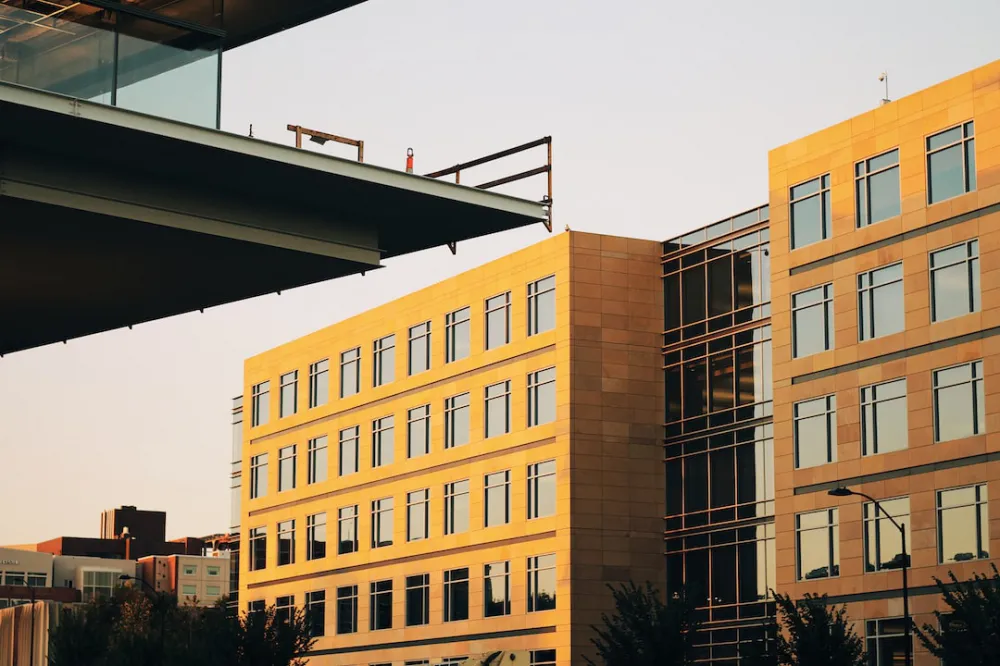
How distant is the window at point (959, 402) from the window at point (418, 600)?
35.1 meters

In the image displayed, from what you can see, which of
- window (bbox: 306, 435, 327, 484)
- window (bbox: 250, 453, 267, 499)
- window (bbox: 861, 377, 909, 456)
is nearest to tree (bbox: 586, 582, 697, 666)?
window (bbox: 861, 377, 909, 456)

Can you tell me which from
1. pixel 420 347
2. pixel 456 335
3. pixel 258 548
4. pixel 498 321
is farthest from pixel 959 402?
pixel 258 548

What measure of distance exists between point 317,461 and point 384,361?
931 cm

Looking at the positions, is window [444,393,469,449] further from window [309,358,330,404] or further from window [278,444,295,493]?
window [278,444,295,493]

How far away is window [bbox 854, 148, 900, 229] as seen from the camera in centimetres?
6275

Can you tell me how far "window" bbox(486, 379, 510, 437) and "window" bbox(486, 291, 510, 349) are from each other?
213 centimetres

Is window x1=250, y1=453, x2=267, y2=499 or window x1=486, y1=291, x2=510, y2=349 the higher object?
window x1=486, y1=291, x2=510, y2=349

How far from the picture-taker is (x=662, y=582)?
7881cm

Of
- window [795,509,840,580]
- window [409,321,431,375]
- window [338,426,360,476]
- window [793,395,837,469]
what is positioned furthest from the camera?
window [338,426,360,476]

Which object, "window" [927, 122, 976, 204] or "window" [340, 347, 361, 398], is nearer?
Answer: "window" [927, 122, 976, 204]

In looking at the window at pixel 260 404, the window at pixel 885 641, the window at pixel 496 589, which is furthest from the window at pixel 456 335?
the window at pixel 885 641

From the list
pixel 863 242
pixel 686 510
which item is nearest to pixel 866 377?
pixel 863 242

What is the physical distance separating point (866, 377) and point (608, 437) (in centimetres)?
1793

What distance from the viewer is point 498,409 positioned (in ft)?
276
